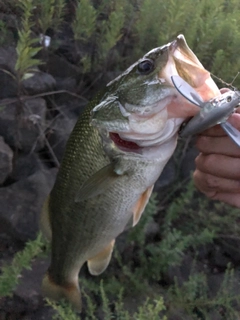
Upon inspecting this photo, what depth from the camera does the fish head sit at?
91 centimetres

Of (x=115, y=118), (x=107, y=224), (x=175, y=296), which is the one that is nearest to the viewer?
(x=115, y=118)

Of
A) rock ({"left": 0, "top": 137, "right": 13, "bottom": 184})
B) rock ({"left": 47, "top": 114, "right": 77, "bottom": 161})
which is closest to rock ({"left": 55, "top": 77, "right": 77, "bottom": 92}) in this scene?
rock ({"left": 47, "top": 114, "right": 77, "bottom": 161})

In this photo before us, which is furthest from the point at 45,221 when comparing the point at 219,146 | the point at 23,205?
the point at 219,146

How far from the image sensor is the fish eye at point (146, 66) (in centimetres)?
99

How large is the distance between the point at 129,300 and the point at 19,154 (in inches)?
36.9

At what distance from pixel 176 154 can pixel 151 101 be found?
4.84ft

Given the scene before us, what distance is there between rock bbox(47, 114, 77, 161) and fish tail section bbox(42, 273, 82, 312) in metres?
0.88

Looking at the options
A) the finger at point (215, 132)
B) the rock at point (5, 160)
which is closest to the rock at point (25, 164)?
the rock at point (5, 160)

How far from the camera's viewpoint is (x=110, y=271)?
1.99m

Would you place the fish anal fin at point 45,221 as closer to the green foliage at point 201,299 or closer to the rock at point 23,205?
the rock at point 23,205

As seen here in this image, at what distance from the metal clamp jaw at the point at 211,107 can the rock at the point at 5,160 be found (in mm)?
1215

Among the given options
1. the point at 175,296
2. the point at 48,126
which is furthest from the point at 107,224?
the point at 48,126

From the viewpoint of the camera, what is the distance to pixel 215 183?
1.11 meters

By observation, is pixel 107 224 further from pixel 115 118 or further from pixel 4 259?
pixel 4 259
